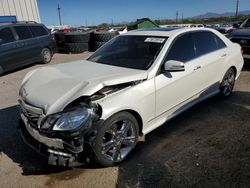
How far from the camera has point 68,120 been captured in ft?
8.96

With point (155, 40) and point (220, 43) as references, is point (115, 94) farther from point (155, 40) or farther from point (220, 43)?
point (220, 43)

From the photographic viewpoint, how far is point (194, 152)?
3523 mm

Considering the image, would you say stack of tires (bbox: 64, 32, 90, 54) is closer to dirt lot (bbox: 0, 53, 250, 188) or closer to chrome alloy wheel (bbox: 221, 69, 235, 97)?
dirt lot (bbox: 0, 53, 250, 188)

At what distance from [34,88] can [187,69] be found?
7.62 ft

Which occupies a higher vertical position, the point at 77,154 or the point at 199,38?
the point at 199,38

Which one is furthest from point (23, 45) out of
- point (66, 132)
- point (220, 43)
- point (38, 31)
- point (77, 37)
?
point (66, 132)

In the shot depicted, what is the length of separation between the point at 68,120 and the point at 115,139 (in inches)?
29.6

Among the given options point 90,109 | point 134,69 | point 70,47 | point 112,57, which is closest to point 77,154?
point 90,109

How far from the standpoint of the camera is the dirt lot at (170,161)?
2984mm

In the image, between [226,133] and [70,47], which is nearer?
[226,133]

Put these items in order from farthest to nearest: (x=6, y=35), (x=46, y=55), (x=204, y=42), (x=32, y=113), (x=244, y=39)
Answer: (x=46, y=55) → (x=6, y=35) → (x=244, y=39) → (x=204, y=42) → (x=32, y=113)

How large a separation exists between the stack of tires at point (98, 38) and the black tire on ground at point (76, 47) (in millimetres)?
349

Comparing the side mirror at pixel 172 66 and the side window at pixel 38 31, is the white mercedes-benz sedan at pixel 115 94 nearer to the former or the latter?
the side mirror at pixel 172 66

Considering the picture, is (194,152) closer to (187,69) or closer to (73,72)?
(187,69)
